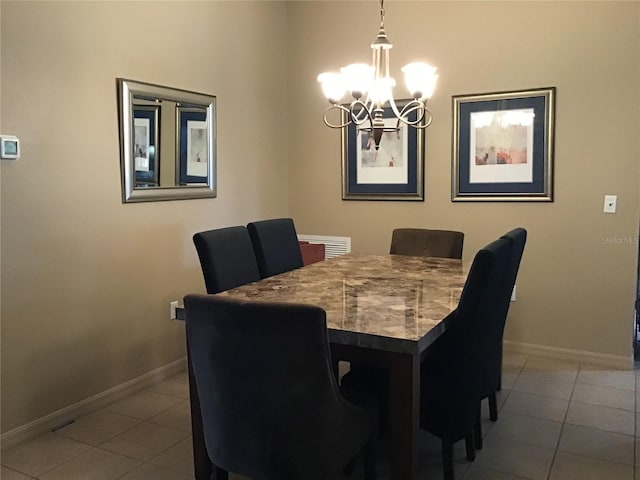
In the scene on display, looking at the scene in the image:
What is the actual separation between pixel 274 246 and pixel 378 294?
911 mm

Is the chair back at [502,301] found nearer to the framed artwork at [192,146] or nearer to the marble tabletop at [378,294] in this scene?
the marble tabletop at [378,294]

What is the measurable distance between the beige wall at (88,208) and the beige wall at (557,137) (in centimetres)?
125

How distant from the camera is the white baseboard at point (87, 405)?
8.85 ft

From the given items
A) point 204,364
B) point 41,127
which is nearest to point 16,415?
point 41,127

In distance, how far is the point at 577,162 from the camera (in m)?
3.62

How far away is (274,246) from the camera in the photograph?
3123mm

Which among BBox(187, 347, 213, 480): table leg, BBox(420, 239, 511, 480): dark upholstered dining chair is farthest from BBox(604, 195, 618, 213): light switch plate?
BBox(187, 347, 213, 480): table leg

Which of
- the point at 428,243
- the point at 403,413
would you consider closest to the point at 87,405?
the point at 403,413

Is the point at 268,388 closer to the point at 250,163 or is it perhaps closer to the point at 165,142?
the point at 165,142

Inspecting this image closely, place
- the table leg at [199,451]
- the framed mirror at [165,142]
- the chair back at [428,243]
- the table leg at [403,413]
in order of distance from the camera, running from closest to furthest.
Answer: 1. the table leg at [403,413]
2. the table leg at [199,451]
3. the framed mirror at [165,142]
4. the chair back at [428,243]

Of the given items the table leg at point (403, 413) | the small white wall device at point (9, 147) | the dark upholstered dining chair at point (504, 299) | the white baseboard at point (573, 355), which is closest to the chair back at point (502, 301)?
the dark upholstered dining chair at point (504, 299)

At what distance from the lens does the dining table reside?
5.88 feet

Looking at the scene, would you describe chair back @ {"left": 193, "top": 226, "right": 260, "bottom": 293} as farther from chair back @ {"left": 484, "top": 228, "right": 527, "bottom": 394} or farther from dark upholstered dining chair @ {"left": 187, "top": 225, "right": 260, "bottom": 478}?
chair back @ {"left": 484, "top": 228, "right": 527, "bottom": 394}

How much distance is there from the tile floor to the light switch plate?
105 cm
